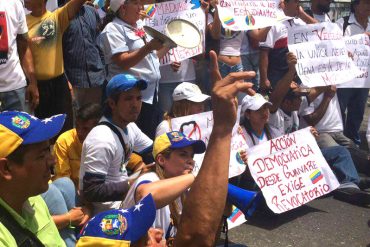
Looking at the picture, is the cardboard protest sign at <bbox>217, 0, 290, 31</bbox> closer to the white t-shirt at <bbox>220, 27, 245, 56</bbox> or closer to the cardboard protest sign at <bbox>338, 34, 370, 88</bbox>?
the white t-shirt at <bbox>220, 27, 245, 56</bbox>

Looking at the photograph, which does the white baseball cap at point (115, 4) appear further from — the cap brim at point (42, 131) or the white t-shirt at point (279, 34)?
the cap brim at point (42, 131)

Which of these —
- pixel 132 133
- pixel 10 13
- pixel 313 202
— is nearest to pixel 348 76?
pixel 313 202

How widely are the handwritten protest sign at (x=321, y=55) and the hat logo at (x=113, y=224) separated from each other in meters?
4.03

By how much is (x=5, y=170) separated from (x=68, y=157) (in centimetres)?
186

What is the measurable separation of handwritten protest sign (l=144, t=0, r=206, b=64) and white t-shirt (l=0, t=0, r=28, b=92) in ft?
4.96

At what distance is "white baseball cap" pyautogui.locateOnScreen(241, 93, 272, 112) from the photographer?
4.76m

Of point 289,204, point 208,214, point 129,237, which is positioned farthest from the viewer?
point 289,204

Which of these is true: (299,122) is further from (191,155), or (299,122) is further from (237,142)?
(191,155)

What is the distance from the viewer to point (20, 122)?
200cm

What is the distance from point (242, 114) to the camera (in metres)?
4.90

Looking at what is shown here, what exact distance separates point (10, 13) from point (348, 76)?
3676mm

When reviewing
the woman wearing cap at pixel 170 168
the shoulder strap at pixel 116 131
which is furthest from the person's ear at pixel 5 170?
the shoulder strap at pixel 116 131

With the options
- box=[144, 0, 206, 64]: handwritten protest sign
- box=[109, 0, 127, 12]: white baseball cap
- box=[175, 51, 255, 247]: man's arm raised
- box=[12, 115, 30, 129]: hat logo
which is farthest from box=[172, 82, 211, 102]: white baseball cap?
box=[175, 51, 255, 247]: man's arm raised

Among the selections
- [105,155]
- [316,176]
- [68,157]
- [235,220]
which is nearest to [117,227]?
[105,155]
